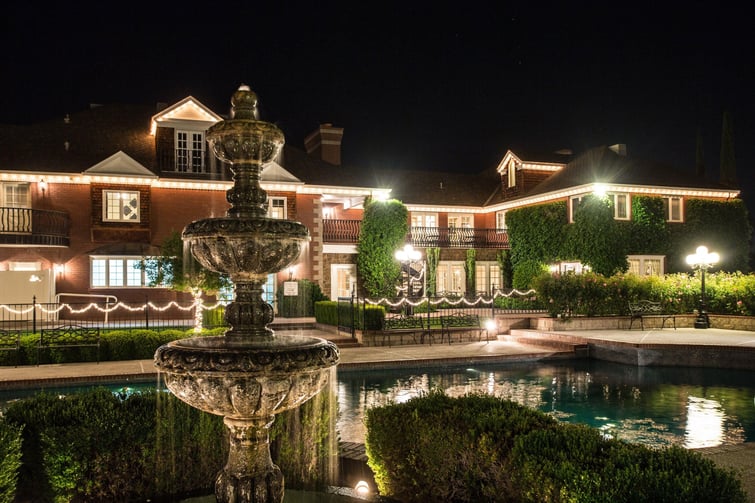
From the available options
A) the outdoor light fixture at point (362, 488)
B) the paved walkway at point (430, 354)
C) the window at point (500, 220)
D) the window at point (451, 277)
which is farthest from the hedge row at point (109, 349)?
the window at point (500, 220)

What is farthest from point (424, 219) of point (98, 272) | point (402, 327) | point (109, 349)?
point (109, 349)

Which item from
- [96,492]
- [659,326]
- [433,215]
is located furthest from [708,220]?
[96,492]

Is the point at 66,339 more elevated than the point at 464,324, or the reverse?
the point at 66,339

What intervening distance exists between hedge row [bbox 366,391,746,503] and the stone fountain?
1.18 m

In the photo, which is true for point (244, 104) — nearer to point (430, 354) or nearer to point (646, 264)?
point (430, 354)

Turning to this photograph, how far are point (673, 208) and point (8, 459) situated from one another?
3401 cm

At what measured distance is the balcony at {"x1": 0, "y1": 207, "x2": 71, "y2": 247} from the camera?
24.8 metres

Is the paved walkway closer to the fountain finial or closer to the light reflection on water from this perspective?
the light reflection on water

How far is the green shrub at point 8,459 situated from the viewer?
5.11 metres

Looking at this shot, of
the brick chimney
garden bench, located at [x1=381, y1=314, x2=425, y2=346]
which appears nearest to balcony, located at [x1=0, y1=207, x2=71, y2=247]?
garden bench, located at [x1=381, y1=314, x2=425, y2=346]

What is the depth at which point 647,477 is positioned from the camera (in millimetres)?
4051

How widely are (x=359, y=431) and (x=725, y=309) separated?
21.0 m

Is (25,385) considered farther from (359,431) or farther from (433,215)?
(433,215)

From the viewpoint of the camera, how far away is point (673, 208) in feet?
110
